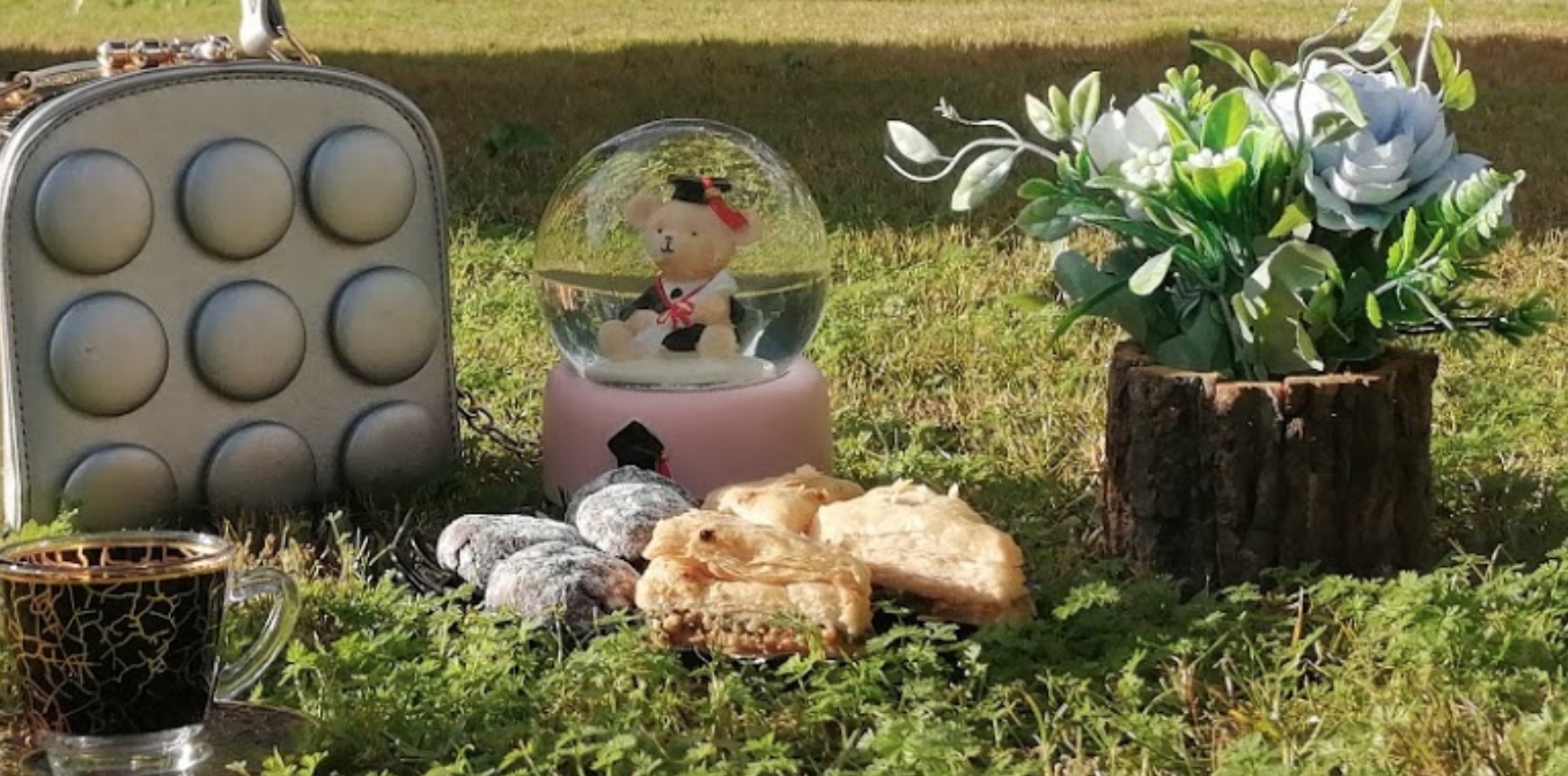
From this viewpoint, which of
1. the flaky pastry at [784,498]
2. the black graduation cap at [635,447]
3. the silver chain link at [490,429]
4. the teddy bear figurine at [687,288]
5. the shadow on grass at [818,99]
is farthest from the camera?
the shadow on grass at [818,99]

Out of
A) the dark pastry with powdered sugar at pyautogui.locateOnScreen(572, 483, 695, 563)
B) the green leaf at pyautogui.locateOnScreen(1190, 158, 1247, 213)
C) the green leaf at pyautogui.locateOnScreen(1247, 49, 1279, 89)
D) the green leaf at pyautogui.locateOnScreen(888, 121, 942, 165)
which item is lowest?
the dark pastry with powdered sugar at pyautogui.locateOnScreen(572, 483, 695, 563)

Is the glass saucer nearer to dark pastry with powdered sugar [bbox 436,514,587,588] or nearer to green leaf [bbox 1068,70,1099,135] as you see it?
dark pastry with powdered sugar [bbox 436,514,587,588]

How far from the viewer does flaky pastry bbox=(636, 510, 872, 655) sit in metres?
2.37

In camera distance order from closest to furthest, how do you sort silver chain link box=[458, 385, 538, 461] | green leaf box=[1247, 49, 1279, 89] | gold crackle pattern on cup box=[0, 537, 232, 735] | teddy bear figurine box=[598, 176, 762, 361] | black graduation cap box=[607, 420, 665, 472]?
gold crackle pattern on cup box=[0, 537, 232, 735] → green leaf box=[1247, 49, 1279, 89] → black graduation cap box=[607, 420, 665, 472] → teddy bear figurine box=[598, 176, 762, 361] → silver chain link box=[458, 385, 538, 461]

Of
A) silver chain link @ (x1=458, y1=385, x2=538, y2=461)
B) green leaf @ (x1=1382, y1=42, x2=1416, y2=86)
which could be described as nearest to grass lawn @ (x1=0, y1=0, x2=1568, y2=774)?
silver chain link @ (x1=458, y1=385, x2=538, y2=461)

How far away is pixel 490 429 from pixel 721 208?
55 centimetres

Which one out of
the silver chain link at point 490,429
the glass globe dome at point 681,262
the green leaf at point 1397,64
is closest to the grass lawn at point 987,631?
the silver chain link at point 490,429

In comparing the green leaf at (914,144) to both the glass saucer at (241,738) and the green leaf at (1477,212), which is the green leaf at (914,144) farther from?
the glass saucer at (241,738)

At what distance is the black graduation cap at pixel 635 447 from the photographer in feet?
9.92

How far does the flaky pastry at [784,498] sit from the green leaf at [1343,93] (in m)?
0.77

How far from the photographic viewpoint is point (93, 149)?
282 cm

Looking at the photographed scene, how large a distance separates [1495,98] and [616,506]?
5.81 meters

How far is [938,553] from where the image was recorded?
252 cm

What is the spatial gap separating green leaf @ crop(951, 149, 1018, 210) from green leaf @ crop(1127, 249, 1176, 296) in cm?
22
